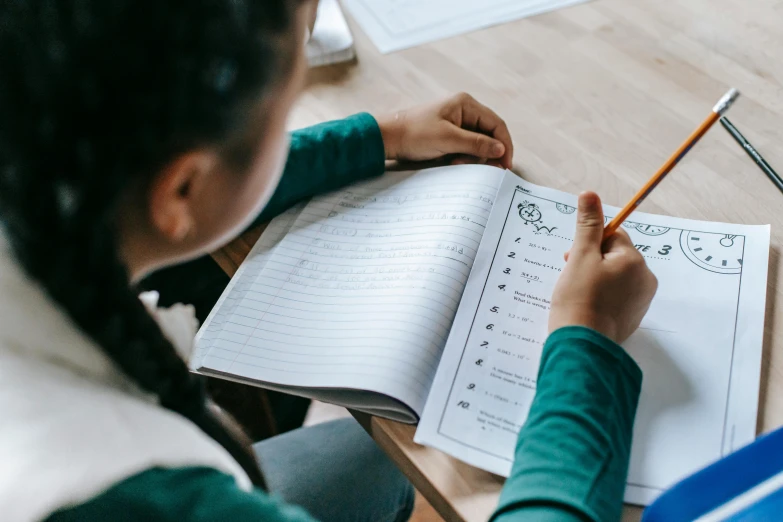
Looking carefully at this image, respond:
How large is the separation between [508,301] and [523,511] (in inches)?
6.7

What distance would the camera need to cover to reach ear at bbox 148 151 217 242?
31 cm

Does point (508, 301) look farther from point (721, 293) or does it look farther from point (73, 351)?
point (73, 351)

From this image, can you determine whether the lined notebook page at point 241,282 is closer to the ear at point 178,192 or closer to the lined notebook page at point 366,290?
the lined notebook page at point 366,290

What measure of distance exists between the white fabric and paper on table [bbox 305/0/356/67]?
0.52m

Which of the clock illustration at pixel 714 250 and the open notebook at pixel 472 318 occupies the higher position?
the clock illustration at pixel 714 250

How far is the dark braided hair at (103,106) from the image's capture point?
0.84ft

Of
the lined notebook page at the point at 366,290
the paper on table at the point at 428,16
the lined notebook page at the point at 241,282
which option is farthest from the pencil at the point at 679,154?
the paper on table at the point at 428,16

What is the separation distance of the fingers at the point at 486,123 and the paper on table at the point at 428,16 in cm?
20

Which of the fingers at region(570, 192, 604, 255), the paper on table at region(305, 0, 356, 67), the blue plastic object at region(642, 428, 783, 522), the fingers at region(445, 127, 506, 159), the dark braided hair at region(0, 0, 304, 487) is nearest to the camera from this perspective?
the dark braided hair at region(0, 0, 304, 487)

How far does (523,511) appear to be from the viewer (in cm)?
38

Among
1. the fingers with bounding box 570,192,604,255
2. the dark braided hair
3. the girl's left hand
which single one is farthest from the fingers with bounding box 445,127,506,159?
the dark braided hair

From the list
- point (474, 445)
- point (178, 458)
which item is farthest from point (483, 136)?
point (178, 458)

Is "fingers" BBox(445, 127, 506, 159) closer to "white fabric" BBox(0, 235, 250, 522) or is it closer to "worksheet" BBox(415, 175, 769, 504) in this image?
"worksheet" BBox(415, 175, 769, 504)

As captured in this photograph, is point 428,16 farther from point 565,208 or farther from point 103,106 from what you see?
point 103,106
